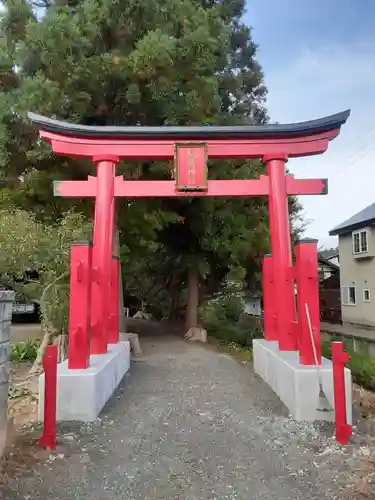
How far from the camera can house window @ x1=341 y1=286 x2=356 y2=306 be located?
2105 cm

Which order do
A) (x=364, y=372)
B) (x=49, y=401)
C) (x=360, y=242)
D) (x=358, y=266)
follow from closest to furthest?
Result: (x=49, y=401) < (x=364, y=372) < (x=360, y=242) < (x=358, y=266)

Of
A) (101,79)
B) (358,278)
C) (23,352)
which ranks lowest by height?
(23,352)

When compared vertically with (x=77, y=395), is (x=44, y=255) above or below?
above

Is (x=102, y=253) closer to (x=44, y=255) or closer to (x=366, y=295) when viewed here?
(x=44, y=255)

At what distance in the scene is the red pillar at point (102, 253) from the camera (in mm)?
6816

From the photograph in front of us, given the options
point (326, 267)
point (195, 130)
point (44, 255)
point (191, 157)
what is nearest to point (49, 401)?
point (44, 255)

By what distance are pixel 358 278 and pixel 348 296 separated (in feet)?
5.05

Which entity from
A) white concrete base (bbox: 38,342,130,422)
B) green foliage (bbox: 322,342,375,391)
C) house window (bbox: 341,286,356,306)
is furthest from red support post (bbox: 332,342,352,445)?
house window (bbox: 341,286,356,306)

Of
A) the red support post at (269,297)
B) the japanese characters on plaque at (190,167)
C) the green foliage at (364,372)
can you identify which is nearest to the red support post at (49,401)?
the japanese characters on plaque at (190,167)

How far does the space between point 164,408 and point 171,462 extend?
71.6 inches

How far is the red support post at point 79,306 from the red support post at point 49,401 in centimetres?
100

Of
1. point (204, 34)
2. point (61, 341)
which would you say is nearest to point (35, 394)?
point (61, 341)

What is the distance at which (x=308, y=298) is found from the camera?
5.64 m

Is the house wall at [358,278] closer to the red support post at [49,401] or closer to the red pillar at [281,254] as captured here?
the red pillar at [281,254]
